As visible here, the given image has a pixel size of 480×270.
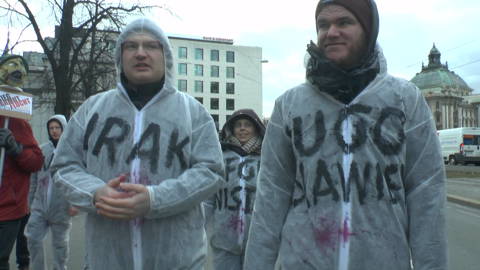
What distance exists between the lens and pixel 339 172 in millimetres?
1957

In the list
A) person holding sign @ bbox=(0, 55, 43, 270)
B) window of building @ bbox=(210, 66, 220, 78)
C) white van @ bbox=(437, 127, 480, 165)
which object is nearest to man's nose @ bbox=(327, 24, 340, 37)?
person holding sign @ bbox=(0, 55, 43, 270)

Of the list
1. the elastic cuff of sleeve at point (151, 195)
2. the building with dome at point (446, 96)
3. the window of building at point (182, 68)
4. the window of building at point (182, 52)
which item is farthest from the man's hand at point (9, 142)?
the building with dome at point (446, 96)

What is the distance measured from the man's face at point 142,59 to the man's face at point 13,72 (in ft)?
6.97

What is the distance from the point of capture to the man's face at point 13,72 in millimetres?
4184

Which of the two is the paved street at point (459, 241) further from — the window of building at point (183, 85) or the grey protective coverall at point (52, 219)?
the window of building at point (183, 85)

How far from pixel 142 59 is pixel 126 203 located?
83cm

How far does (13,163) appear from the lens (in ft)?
13.1

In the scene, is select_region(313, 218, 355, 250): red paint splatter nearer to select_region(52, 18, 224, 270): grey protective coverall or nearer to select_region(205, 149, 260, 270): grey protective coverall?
select_region(52, 18, 224, 270): grey protective coverall

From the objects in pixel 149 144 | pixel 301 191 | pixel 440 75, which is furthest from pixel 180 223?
pixel 440 75

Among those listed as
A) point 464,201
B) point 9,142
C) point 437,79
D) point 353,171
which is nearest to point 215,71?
point 437,79

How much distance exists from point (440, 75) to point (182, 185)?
12217cm

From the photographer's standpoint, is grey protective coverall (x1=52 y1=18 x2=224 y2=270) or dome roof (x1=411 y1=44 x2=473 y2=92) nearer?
grey protective coverall (x1=52 y1=18 x2=224 y2=270)

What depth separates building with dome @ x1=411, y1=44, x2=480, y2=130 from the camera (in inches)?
4087

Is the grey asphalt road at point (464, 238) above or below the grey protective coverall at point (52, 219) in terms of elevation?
below
